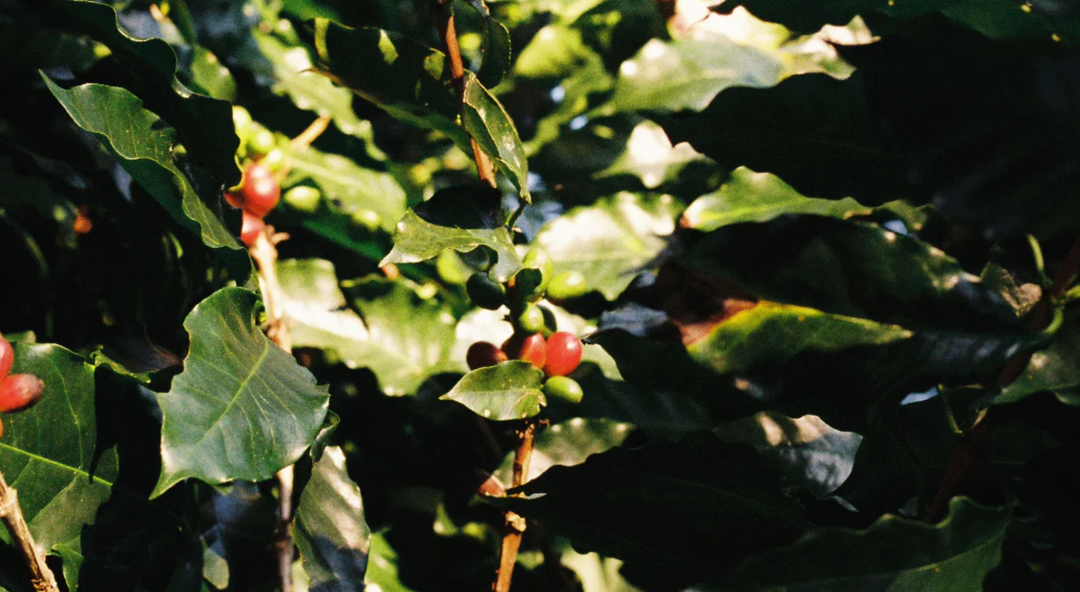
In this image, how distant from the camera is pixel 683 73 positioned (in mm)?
958

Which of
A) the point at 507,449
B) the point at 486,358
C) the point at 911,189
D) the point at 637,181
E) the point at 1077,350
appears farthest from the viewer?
the point at 637,181

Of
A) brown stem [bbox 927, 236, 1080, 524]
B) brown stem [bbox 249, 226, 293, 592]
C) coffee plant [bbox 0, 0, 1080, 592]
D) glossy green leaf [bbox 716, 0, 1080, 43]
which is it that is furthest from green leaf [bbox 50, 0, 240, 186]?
brown stem [bbox 927, 236, 1080, 524]

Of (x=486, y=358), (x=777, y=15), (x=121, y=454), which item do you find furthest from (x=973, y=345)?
(x=121, y=454)

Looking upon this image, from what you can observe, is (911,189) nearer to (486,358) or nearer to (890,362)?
(890,362)

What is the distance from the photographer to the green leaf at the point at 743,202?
0.84 meters

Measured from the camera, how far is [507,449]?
2.68 feet

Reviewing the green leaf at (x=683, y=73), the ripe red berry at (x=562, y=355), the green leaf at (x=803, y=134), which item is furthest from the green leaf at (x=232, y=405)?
the green leaf at (x=683, y=73)

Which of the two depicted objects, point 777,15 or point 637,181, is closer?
point 777,15

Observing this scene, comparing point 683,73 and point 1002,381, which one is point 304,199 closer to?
point 683,73

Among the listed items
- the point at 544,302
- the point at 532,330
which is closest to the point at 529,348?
the point at 532,330

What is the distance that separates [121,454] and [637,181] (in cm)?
60

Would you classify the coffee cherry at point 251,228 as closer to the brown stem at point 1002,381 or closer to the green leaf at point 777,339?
the green leaf at point 777,339

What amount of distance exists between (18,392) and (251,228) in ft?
0.92

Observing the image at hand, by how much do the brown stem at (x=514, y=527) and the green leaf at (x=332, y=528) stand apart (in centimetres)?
11
